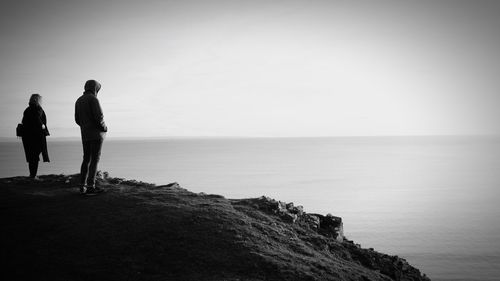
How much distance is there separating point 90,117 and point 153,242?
17.8ft

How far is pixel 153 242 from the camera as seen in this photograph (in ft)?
32.2

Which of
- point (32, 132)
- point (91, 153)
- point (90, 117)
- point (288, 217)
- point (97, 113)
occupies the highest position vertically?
point (97, 113)

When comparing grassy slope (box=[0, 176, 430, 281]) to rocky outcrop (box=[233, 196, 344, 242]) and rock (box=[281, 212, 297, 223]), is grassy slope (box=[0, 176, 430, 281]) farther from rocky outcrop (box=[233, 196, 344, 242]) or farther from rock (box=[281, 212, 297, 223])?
rocky outcrop (box=[233, 196, 344, 242])

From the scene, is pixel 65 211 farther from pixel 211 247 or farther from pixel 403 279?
pixel 403 279

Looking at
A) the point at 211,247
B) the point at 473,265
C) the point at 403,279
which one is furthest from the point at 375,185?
the point at 211,247

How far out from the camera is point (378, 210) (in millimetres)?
63250

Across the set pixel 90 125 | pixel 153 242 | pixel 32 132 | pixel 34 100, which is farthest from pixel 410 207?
pixel 34 100

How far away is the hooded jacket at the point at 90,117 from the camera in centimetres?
1182

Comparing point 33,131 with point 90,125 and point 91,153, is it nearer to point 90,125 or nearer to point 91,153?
point 90,125

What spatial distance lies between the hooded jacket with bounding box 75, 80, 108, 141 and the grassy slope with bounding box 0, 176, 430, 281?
102 inches

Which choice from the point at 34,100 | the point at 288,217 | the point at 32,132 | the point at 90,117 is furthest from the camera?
the point at 34,100

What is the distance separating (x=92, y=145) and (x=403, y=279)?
45.7ft

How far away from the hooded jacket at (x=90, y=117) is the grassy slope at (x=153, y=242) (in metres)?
2.58

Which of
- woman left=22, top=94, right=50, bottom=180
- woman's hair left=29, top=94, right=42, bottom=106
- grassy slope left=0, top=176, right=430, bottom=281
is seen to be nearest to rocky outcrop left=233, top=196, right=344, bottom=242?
grassy slope left=0, top=176, right=430, bottom=281
